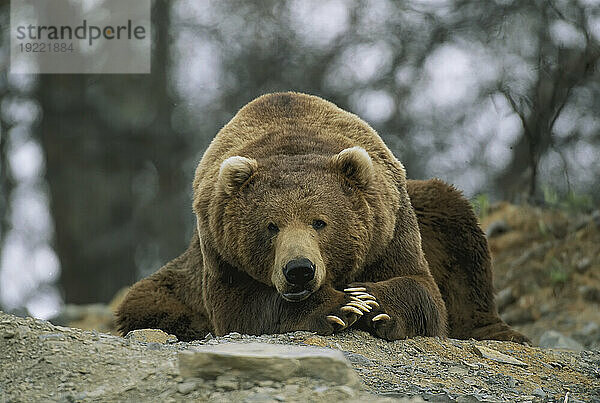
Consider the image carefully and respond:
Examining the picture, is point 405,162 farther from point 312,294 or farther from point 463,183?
point 312,294

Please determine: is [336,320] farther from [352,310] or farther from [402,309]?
[402,309]

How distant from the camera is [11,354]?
3.98 metres

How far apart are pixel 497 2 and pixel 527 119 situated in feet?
8.11

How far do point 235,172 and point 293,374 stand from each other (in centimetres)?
238

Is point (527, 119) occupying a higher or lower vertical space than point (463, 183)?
higher

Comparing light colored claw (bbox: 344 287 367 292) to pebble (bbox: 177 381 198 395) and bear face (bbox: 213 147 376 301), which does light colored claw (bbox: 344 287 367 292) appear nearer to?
bear face (bbox: 213 147 376 301)

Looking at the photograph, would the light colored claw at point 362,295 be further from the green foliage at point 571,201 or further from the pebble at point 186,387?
the green foliage at point 571,201

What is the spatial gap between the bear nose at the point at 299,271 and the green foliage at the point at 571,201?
6.30 meters

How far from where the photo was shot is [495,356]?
17.2ft

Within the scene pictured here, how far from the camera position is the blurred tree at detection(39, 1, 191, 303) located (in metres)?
15.0

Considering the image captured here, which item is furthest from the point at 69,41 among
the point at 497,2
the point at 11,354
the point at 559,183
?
the point at 11,354

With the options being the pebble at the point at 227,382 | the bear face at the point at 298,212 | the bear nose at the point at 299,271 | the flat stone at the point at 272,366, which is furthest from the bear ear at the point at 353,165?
the pebble at the point at 227,382

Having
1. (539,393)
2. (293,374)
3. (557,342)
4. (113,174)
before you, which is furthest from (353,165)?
(113,174)

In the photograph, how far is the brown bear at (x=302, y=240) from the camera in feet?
17.0
